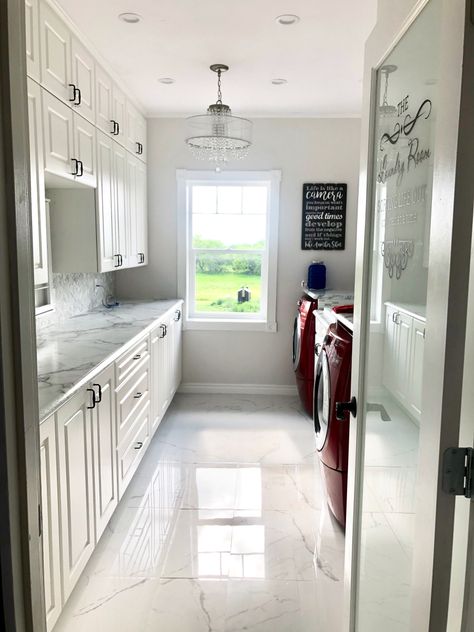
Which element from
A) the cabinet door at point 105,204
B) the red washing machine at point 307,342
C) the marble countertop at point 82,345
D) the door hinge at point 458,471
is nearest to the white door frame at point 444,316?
the door hinge at point 458,471

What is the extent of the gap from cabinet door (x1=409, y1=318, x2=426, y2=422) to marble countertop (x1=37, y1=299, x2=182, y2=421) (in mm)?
1100

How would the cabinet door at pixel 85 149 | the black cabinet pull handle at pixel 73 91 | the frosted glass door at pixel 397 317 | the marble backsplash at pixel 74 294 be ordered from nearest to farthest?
the frosted glass door at pixel 397 317 → the black cabinet pull handle at pixel 73 91 → the cabinet door at pixel 85 149 → the marble backsplash at pixel 74 294

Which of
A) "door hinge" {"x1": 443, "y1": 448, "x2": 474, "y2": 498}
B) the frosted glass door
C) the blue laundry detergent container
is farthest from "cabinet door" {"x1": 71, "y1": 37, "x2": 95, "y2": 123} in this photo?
"door hinge" {"x1": 443, "y1": 448, "x2": 474, "y2": 498}

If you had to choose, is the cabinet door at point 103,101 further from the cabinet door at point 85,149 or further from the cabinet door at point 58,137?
the cabinet door at point 58,137

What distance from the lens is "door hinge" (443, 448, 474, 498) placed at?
34.0 inches

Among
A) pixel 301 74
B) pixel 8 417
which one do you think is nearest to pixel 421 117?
pixel 8 417

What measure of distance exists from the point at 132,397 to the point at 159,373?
86 centimetres

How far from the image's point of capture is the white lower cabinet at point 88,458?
171 cm

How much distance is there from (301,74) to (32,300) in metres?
3.16

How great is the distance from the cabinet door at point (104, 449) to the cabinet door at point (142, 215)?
7.12ft

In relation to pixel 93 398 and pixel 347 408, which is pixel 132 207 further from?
pixel 347 408

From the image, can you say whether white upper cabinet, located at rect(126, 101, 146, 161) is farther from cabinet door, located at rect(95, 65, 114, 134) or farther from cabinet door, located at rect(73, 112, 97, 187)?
cabinet door, located at rect(73, 112, 97, 187)

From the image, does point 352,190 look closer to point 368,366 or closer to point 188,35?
point 188,35

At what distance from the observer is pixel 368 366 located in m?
1.48
